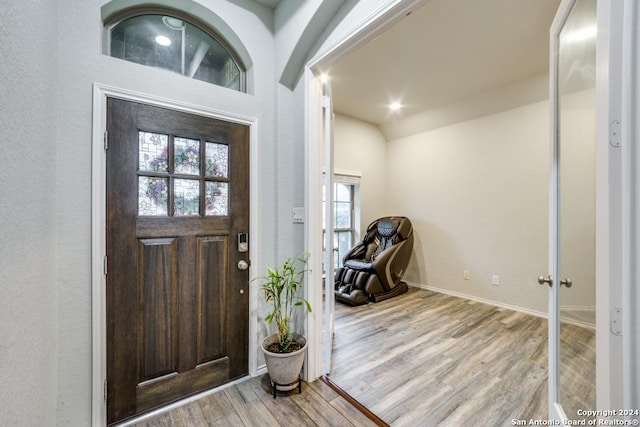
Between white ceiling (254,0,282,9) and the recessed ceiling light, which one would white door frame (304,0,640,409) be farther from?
the recessed ceiling light

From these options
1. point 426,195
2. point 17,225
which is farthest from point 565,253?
point 426,195

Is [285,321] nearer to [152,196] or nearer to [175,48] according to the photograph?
[152,196]

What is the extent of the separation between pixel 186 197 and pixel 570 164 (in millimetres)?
2051

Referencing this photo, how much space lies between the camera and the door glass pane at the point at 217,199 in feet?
5.81

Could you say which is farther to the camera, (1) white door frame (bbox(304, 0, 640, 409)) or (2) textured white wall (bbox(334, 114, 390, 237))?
(2) textured white wall (bbox(334, 114, 390, 237))

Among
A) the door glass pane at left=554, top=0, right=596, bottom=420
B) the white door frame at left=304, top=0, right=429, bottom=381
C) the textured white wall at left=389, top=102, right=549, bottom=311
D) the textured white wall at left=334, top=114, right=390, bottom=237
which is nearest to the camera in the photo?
the door glass pane at left=554, top=0, right=596, bottom=420

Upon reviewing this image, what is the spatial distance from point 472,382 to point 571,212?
1425 millimetres

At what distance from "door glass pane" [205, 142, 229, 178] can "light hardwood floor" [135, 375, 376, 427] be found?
4.84ft

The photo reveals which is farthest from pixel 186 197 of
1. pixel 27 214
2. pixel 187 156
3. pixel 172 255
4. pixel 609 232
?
pixel 609 232

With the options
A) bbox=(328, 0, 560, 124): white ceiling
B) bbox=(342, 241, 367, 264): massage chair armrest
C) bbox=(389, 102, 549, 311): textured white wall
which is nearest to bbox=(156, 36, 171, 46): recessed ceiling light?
bbox=(328, 0, 560, 124): white ceiling

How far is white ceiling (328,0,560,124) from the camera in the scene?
Answer: 204cm

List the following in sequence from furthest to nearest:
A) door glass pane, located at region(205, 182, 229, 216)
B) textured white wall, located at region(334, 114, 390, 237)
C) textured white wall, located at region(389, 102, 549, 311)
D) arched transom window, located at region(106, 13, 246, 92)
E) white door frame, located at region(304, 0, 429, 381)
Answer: textured white wall, located at region(334, 114, 390, 237)
textured white wall, located at region(389, 102, 549, 311)
white door frame, located at region(304, 0, 429, 381)
door glass pane, located at region(205, 182, 229, 216)
arched transom window, located at region(106, 13, 246, 92)

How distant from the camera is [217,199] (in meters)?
1.81

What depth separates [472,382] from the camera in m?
1.90
